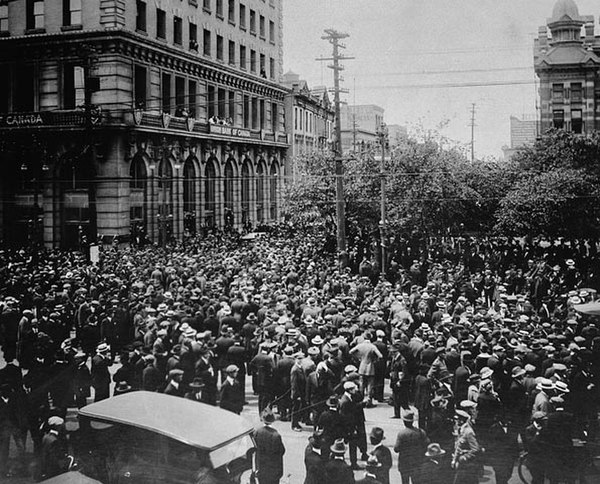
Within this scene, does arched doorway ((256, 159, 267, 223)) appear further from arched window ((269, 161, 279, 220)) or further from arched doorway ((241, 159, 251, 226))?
arched doorway ((241, 159, 251, 226))

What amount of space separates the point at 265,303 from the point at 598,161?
16938 millimetres

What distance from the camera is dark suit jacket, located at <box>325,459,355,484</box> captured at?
309 inches

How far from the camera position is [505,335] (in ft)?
42.3

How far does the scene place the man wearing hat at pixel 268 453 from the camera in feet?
29.7

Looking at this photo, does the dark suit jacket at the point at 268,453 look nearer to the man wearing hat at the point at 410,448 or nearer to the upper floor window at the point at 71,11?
the man wearing hat at the point at 410,448

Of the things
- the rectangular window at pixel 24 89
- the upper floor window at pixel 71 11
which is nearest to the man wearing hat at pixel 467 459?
the rectangular window at pixel 24 89

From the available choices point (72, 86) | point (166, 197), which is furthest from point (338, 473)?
point (166, 197)

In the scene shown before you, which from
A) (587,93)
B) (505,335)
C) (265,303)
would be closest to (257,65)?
(587,93)

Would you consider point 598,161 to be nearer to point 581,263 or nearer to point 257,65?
point 581,263

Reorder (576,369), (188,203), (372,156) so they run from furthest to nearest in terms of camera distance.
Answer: (188,203)
(372,156)
(576,369)

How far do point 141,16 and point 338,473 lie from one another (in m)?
28.2

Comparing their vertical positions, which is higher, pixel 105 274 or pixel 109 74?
pixel 109 74

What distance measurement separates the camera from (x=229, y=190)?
1606 inches

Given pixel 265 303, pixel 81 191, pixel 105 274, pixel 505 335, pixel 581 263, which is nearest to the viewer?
pixel 505 335
